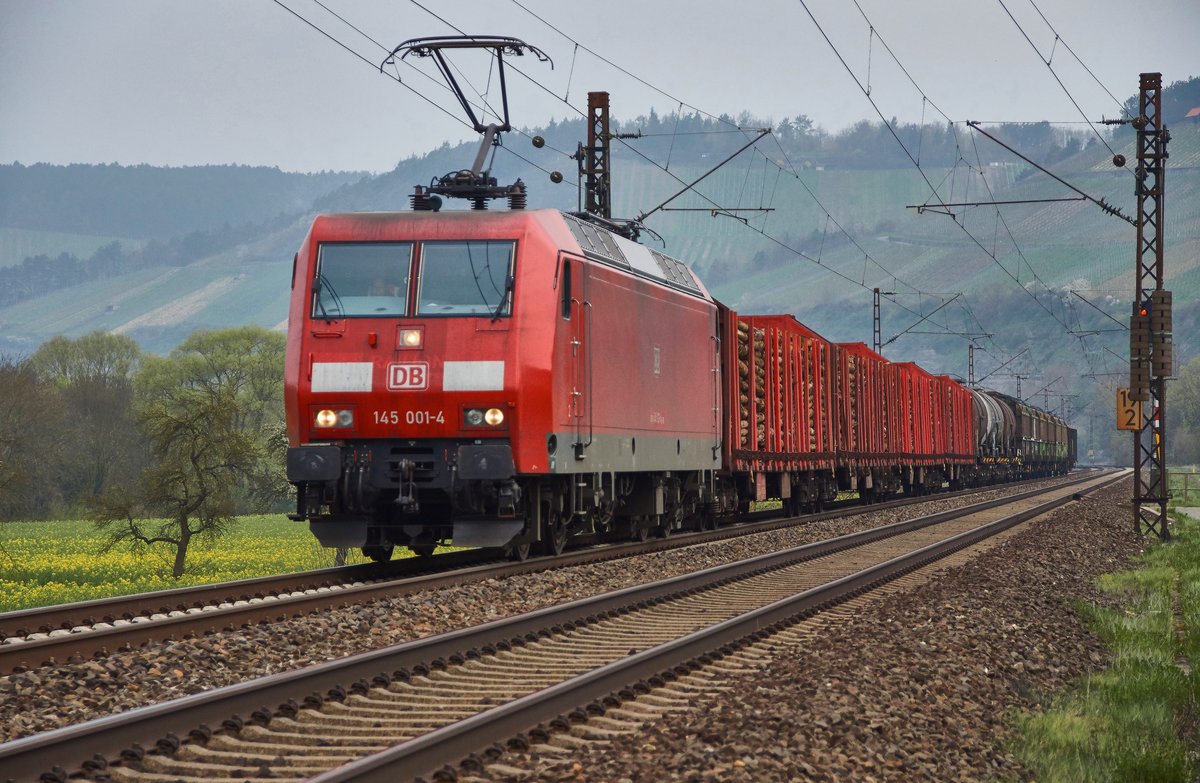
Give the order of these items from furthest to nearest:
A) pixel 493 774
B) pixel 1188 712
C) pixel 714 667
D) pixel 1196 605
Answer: pixel 1196 605 < pixel 714 667 < pixel 1188 712 < pixel 493 774

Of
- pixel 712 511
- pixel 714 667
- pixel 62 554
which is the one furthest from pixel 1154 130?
pixel 62 554

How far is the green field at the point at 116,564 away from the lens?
22406 mm

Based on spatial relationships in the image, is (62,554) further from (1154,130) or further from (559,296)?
(1154,130)

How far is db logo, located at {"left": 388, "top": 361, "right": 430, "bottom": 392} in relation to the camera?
1363 centimetres

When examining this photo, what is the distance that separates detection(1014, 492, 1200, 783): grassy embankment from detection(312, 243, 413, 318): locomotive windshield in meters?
7.18

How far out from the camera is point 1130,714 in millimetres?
7887

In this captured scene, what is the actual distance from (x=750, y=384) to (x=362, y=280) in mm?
11076

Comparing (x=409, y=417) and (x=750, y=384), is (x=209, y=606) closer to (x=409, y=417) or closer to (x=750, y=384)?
(x=409, y=417)

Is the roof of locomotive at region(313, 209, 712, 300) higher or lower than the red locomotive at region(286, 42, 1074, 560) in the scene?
higher

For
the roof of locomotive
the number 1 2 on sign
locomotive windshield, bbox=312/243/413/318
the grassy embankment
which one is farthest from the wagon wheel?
the number 1 2 on sign

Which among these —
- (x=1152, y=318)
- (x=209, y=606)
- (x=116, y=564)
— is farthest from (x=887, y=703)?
(x=116, y=564)

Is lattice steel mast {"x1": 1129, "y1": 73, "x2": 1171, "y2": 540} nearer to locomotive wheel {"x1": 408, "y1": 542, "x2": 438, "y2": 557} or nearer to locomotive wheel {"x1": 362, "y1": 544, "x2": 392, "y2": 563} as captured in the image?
locomotive wheel {"x1": 408, "y1": 542, "x2": 438, "y2": 557}

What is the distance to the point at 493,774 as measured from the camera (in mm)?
5887

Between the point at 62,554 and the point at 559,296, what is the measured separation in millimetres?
20905
